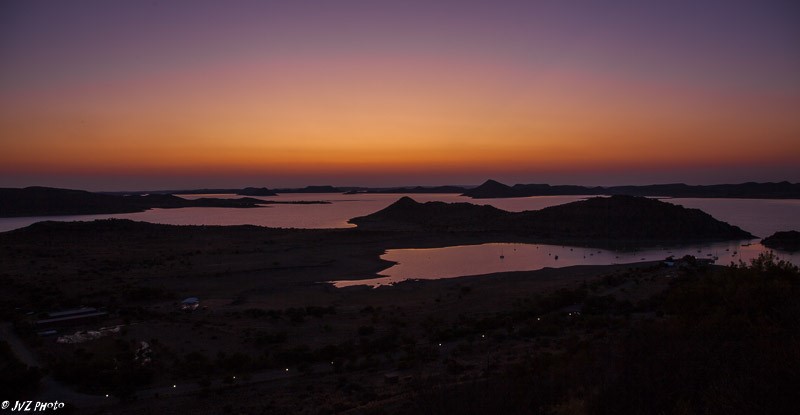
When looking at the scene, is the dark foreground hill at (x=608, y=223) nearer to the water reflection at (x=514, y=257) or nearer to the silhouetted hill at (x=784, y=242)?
the water reflection at (x=514, y=257)

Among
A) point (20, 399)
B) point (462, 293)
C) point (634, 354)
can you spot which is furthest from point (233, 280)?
point (634, 354)

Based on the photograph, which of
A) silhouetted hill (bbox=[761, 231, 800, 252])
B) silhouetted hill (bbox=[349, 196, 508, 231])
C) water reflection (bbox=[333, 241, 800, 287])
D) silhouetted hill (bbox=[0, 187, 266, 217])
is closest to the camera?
water reflection (bbox=[333, 241, 800, 287])

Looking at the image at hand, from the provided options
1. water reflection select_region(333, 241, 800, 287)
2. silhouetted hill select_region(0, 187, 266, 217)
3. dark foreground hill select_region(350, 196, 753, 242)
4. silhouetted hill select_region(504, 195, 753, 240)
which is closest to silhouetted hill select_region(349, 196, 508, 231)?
dark foreground hill select_region(350, 196, 753, 242)

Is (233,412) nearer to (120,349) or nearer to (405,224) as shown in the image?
(120,349)

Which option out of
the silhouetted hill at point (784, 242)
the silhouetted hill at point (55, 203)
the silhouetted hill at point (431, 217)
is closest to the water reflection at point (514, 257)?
the silhouetted hill at point (784, 242)

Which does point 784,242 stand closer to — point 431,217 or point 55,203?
point 431,217

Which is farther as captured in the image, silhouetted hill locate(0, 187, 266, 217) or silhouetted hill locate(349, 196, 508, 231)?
silhouetted hill locate(0, 187, 266, 217)

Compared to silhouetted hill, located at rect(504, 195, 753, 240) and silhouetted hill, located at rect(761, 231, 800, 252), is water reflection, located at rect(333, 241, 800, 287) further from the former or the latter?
silhouetted hill, located at rect(504, 195, 753, 240)

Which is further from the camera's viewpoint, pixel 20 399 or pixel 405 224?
pixel 405 224
